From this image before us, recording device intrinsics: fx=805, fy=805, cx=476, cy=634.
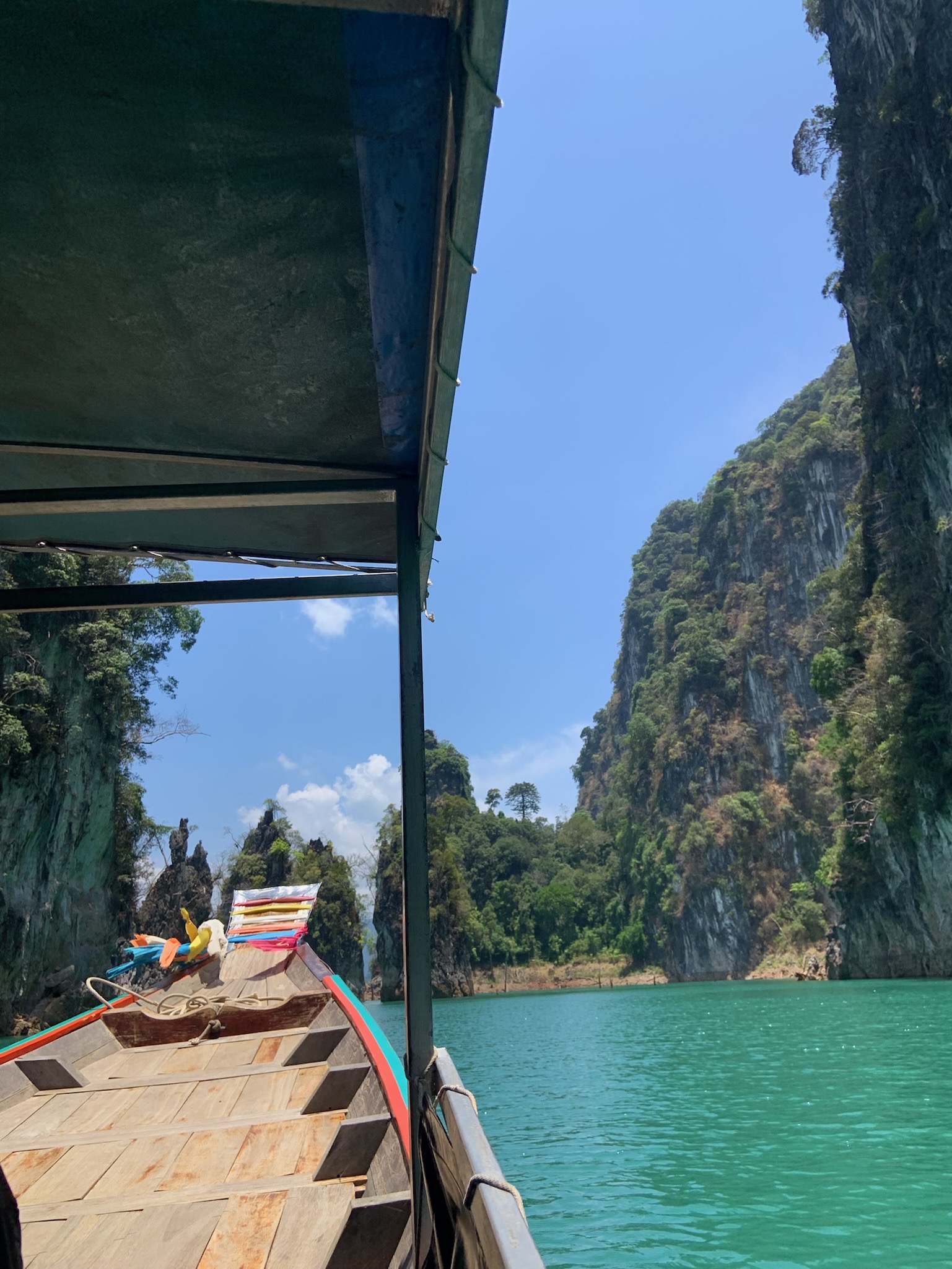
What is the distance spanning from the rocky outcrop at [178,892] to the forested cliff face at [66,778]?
4.97 m

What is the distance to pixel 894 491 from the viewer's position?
82.1ft

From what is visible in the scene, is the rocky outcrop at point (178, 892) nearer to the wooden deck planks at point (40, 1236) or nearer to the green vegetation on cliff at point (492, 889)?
the green vegetation on cliff at point (492, 889)

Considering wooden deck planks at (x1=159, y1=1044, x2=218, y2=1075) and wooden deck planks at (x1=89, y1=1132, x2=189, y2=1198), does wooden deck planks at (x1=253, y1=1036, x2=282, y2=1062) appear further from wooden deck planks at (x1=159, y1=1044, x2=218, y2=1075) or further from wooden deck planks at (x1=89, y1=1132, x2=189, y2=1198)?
wooden deck planks at (x1=89, y1=1132, x2=189, y2=1198)

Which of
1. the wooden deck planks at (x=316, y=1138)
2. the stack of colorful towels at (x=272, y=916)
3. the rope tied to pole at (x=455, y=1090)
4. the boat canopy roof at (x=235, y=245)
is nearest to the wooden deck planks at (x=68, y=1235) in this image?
the wooden deck planks at (x=316, y=1138)

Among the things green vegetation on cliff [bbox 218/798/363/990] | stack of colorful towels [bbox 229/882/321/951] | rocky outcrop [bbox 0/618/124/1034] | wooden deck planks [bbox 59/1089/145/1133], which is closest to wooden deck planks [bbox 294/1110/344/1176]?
wooden deck planks [bbox 59/1089/145/1133]

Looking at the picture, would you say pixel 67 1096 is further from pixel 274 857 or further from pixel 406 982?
pixel 274 857

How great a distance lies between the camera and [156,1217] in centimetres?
222

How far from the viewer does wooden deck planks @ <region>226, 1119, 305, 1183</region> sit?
101 inches

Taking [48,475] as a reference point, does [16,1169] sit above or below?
below

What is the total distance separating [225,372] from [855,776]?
2769 cm

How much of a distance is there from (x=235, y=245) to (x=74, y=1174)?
2873 mm

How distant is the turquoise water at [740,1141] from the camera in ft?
17.1

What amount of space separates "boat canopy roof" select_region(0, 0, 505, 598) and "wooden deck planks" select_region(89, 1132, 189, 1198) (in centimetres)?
215

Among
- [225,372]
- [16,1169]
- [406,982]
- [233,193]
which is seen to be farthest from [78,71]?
[16,1169]
